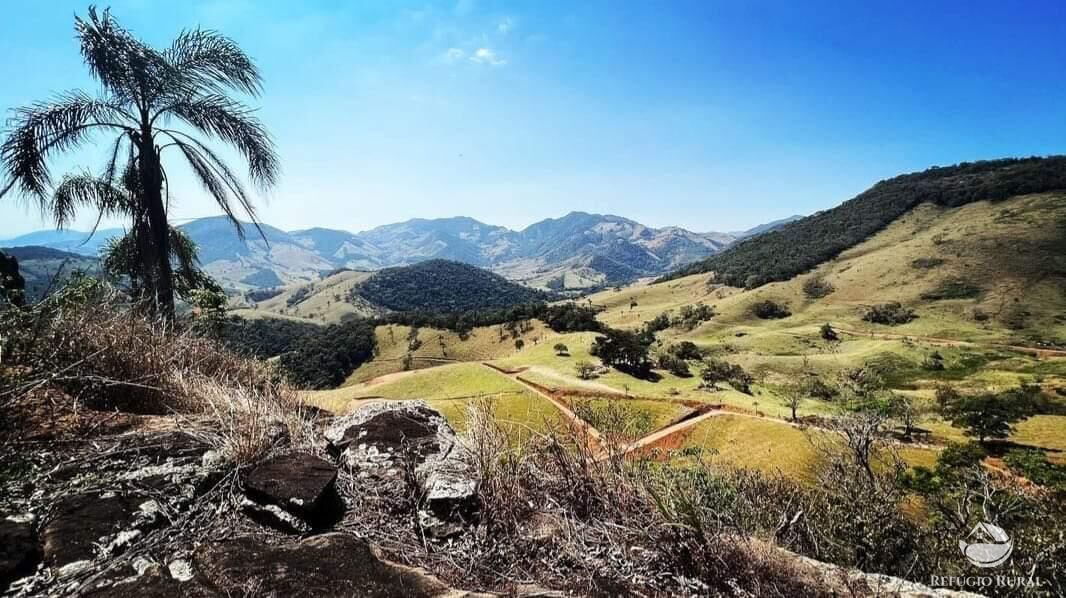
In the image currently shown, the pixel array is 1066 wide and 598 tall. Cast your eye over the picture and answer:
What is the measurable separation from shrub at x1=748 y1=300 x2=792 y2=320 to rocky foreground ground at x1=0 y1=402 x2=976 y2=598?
13741cm

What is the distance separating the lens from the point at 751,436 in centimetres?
4097

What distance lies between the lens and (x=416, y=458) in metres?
3.52

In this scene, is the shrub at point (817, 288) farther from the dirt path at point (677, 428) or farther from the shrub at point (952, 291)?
the dirt path at point (677, 428)

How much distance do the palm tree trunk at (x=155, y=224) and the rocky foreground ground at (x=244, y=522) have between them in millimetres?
6672

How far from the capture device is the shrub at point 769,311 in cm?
12506

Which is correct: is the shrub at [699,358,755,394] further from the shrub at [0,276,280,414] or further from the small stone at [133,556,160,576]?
the small stone at [133,556,160,576]

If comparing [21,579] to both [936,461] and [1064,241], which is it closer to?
[936,461]

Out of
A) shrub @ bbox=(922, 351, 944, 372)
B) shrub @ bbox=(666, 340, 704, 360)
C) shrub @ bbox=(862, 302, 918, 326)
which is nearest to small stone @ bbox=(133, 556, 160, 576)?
shrub @ bbox=(666, 340, 704, 360)

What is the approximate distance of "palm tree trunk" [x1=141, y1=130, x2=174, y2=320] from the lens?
821 cm

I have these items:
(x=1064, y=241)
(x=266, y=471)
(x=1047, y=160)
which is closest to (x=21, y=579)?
(x=266, y=471)

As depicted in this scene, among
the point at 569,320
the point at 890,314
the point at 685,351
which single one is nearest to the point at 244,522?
the point at 685,351

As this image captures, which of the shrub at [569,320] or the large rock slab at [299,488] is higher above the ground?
the large rock slab at [299,488]

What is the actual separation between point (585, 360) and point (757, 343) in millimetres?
43974

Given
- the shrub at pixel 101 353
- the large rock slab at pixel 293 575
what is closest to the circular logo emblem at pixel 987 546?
the large rock slab at pixel 293 575
